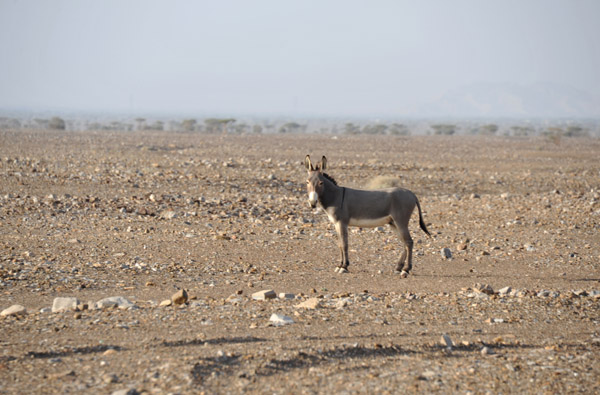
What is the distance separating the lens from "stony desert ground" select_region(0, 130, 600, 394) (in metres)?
6.54

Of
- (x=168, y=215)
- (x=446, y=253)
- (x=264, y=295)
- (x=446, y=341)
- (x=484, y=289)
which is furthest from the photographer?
(x=168, y=215)

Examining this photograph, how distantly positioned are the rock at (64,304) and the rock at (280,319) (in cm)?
275

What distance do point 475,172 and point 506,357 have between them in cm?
2549

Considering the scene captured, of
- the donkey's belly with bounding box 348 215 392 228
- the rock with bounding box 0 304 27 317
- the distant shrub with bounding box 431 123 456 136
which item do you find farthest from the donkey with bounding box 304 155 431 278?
the distant shrub with bounding box 431 123 456 136

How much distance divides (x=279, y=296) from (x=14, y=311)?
370cm

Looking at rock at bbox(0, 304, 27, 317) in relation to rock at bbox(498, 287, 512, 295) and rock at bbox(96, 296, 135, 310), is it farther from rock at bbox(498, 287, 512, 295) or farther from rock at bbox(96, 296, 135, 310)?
rock at bbox(498, 287, 512, 295)

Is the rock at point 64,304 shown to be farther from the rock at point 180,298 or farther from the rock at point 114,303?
the rock at point 180,298

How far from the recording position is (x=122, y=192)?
2031 cm

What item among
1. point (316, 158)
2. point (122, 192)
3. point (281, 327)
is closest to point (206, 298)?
point (281, 327)

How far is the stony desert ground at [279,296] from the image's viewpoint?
654 cm

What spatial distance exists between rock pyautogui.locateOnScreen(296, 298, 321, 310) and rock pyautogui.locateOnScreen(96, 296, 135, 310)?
2.35 metres

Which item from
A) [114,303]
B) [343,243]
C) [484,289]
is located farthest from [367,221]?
[114,303]

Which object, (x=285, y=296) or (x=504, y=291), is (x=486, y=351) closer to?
(x=504, y=291)

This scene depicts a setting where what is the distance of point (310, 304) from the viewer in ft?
29.5
